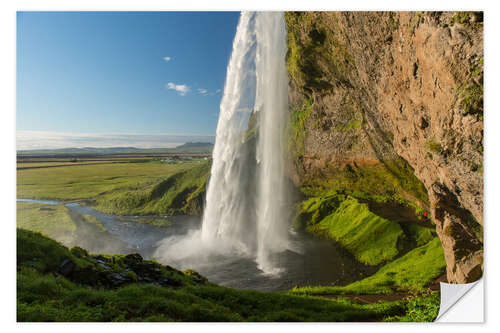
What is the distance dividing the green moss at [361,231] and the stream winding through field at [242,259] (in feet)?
3.30

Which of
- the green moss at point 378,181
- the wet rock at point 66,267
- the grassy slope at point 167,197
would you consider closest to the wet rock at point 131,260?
the wet rock at point 66,267

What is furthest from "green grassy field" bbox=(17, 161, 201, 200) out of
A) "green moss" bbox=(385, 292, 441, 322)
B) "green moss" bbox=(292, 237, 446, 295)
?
"green moss" bbox=(385, 292, 441, 322)

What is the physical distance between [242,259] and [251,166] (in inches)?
225

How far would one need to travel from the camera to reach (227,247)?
40.8 feet

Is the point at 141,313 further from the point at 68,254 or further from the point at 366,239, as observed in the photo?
the point at 366,239

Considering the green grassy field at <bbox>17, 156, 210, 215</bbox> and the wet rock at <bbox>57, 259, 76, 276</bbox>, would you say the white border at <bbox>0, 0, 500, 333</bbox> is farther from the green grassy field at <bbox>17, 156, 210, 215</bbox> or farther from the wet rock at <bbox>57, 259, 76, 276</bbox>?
the green grassy field at <bbox>17, 156, 210, 215</bbox>

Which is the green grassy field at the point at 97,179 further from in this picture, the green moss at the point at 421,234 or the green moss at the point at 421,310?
the green moss at the point at 421,234

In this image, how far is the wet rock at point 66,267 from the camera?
15.5 feet

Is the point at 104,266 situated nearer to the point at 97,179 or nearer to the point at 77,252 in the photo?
the point at 77,252

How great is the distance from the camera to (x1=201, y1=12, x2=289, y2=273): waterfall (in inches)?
514

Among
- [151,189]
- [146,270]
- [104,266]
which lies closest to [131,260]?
[146,270]

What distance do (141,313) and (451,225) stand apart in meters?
7.08

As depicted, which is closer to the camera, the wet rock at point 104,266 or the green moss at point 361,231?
the wet rock at point 104,266

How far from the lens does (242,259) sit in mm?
11148
